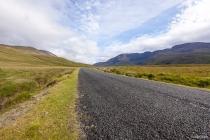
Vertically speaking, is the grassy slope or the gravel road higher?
the grassy slope

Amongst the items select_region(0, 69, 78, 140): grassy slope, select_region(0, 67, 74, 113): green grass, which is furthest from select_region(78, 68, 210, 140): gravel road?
select_region(0, 67, 74, 113): green grass

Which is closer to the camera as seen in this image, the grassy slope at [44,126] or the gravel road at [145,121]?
the gravel road at [145,121]

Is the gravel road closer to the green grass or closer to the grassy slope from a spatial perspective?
the grassy slope

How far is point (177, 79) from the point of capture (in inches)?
937

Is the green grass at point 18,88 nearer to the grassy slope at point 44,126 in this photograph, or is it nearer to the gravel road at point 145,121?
the grassy slope at point 44,126

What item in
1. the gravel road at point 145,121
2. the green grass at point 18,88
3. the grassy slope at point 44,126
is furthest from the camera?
the green grass at point 18,88

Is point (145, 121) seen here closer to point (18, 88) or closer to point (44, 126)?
point (44, 126)

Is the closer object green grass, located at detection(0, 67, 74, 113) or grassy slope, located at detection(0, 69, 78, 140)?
grassy slope, located at detection(0, 69, 78, 140)

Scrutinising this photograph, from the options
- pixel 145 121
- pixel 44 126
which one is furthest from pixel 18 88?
pixel 145 121

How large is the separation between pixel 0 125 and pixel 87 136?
16.3 feet

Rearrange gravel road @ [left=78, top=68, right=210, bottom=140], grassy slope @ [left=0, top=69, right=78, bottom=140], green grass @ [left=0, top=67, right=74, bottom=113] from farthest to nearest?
1. green grass @ [left=0, top=67, right=74, bottom=113]
2. grassy slope @ [left=0, top=69, right=78, bottom=140]
3. gravel road @ [left=78, top=68, right=210, bottom=140]

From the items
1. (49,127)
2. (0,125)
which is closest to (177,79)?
(49,127)

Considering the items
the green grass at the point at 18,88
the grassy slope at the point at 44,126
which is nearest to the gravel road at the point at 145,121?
the grassy slope at the point at 44,126

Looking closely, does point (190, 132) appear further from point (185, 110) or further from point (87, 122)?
point (87, 122)
